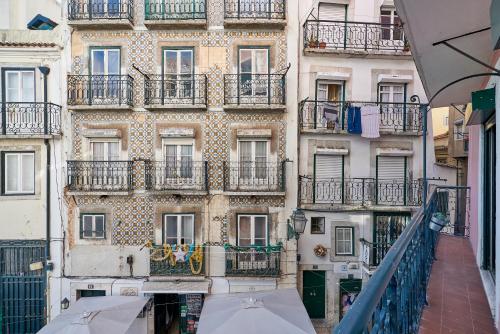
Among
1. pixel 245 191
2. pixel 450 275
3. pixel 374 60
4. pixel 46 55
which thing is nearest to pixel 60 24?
pixel 46 55

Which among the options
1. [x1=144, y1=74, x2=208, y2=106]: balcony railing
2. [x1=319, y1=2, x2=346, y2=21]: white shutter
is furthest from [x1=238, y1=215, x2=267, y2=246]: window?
[x1=319, y1=2, x2=346, y2=21]: white shutter

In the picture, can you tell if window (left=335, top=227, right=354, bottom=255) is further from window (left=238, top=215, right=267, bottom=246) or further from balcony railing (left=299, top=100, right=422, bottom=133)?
balcony railing (left=299, top=100, right=422, bottom=133)

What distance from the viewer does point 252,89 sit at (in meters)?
A: 11.6

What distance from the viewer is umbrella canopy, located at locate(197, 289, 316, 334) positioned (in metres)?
7.51

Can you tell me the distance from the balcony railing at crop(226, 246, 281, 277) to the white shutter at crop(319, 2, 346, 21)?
342 inches

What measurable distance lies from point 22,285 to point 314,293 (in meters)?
10.4

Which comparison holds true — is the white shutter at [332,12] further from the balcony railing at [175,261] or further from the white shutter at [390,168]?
the balcony railing at [175,261]

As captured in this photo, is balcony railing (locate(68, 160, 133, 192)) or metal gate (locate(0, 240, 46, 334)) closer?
balcony railing (locate(68, 160, 133, 192))

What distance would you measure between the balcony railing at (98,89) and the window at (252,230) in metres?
5.83

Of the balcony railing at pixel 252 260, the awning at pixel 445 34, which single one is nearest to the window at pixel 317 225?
the balcony railing at pixel 252 260

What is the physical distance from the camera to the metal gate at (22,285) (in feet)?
37.7

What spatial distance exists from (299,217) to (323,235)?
7.12 feet

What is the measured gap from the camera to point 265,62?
11664 millimetres

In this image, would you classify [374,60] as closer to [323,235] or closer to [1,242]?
[323,235]
